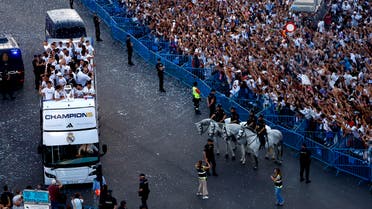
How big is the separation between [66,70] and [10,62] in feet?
17.7

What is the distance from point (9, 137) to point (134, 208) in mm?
7893

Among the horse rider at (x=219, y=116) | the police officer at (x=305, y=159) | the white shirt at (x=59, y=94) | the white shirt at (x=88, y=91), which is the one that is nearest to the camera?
the white shirt at (x=59, y=94)

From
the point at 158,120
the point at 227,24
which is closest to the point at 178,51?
the point at 227,24

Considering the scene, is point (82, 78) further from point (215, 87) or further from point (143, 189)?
point (215, 87)

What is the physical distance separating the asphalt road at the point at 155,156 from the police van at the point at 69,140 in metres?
1.74

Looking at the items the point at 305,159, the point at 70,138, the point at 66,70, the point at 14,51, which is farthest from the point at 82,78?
the point at 305,159

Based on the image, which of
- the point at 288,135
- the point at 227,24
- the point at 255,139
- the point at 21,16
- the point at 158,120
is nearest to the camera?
the point at 255,139

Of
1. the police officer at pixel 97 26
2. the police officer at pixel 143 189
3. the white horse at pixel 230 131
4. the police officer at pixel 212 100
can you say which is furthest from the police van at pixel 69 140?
the police officer at pixel 97 26

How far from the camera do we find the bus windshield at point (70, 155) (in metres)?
28.0

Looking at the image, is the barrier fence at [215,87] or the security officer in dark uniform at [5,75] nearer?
the barrier fence at [215,87]

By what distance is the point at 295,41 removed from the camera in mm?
39594

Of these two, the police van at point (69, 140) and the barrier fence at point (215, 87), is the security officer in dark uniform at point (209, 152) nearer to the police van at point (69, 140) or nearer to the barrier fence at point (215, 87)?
the police van at point (69, 140)

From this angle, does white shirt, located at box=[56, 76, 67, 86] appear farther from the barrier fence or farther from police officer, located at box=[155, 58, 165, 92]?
the barrier fence

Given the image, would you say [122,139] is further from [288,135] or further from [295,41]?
[295,41]
